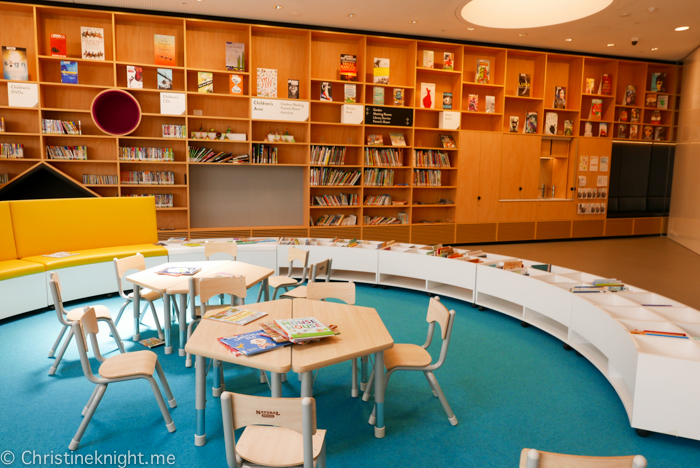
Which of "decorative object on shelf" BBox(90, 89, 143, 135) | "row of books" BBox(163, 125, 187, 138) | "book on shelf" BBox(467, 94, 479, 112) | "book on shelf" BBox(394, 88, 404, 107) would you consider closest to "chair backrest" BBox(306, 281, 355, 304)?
"row of books" BBox(163, 125, 187, 138)

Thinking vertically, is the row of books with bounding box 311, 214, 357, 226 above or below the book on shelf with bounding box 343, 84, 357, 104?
below

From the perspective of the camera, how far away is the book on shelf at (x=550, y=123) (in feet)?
30.6

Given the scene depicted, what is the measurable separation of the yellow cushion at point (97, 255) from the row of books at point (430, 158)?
484cm

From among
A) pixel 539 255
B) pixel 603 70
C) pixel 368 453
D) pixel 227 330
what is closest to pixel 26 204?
pixel 227 330

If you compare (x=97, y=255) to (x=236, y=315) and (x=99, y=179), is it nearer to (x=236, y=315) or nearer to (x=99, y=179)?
(x=99, y=179)

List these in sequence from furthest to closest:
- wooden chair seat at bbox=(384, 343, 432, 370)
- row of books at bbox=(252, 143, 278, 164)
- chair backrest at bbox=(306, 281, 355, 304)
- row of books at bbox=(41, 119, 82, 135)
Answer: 1. row of books at bbox=(252, 143, 278, 164)
2. row of books at bbox=(41, 119, 82, 135)
3. chair backrest at bbox=(306, 281, 355, 304)
4. wooden chair seat at bbox=(384, 343, 432, 370)

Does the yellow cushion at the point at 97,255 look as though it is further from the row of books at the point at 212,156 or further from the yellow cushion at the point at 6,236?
the row of books at the point at 212,156

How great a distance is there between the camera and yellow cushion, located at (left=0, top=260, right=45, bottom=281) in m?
4.50

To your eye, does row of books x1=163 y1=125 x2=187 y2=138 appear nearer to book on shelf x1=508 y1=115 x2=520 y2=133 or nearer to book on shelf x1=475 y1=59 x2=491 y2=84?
book on shelf x1=475 y1=59 x2=491 y2=84

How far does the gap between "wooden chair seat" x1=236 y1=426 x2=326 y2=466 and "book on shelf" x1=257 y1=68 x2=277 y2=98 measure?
6614 millimetres

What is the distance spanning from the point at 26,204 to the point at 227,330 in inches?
157

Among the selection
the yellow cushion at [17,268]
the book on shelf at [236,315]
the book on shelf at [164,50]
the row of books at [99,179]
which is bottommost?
the yellow cushion at [17,268]

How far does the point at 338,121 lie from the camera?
8352 mm

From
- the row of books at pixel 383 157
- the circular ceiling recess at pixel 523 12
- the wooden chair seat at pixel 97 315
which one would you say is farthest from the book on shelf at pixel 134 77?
the circular ceiling recess at pixel 523 12
